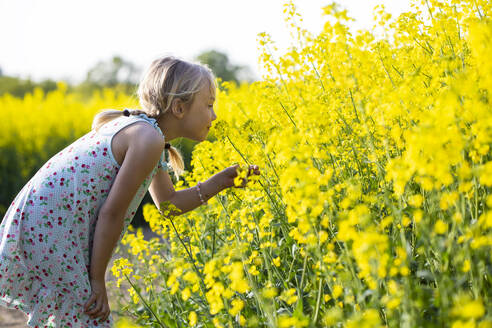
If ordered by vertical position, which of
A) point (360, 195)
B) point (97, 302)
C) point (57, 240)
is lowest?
point (97, 302)

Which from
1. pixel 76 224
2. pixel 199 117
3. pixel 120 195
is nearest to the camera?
pixel 120 195

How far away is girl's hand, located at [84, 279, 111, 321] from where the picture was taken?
7.54 feet

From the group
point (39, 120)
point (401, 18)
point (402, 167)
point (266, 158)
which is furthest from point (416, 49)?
point (39, 120)

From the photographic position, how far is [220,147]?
2893mm

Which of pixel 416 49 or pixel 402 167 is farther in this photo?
pixel 416 49

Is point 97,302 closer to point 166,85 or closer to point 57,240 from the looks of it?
point 57,240

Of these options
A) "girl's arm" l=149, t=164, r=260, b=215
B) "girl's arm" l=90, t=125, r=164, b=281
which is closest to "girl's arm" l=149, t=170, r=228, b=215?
"girl's arm" l=149, t=164, r=260, b=215

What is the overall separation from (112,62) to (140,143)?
123ft

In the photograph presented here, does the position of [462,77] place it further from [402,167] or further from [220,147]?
[220,147]

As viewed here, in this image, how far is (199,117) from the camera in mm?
2645

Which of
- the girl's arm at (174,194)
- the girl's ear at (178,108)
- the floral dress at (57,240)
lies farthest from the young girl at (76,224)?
the girl's arm at (174,194)

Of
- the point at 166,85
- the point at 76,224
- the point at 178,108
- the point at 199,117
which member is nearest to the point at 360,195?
the point at 199,117

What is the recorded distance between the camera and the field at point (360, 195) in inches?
58.0

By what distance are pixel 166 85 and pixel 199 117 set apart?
0.27 metres
